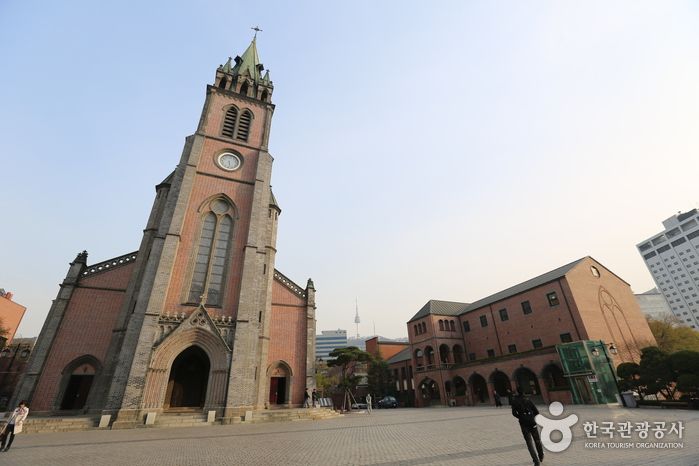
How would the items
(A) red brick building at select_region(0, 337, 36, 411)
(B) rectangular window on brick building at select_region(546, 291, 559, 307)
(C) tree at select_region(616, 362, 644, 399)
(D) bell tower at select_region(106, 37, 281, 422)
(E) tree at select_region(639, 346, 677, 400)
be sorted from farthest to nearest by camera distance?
(B) rectangular window on brick building at select_region(546, 291, 559, 307) < (A) red brick building at select_region(0, 337, 36, 411) < (C) tree at select_region(616, 362, 644, 399) < (E) tree at select_region(639, 346, 677, 400) < (D) bell tower at select_region(106, 37, 281, 422)

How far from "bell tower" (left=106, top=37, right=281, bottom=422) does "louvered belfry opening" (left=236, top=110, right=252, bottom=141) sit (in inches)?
3.9

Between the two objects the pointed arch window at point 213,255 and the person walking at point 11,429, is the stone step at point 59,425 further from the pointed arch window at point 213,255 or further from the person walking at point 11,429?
the pointed arch window at point 213,255

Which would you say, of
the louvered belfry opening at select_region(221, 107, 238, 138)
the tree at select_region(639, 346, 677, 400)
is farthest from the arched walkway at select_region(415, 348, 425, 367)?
the louvered belfry opening at select_region(221, 107, 238, 138)

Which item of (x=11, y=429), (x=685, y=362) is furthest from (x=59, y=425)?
(x=685, y=362)

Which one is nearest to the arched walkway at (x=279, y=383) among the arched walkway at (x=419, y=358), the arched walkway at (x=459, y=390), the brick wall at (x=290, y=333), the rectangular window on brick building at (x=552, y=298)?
the brick wall at (x=290, y=333)

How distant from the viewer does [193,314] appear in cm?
1859

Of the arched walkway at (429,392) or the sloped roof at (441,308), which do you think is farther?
the sloped roof at (441,308)

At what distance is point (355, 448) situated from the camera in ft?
29.1

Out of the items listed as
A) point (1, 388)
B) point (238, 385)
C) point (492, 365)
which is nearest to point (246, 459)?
point (238, 385)

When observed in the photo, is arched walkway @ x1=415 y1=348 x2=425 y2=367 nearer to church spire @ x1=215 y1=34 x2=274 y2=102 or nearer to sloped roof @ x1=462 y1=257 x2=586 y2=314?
sloped roof @ x1=462 y1=257 x2=586 y2=314

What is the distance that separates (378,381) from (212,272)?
32135 millimetres

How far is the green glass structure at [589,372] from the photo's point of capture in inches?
902

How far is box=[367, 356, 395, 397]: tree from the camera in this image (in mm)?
44188

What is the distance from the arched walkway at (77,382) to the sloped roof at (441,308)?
33627 mm
